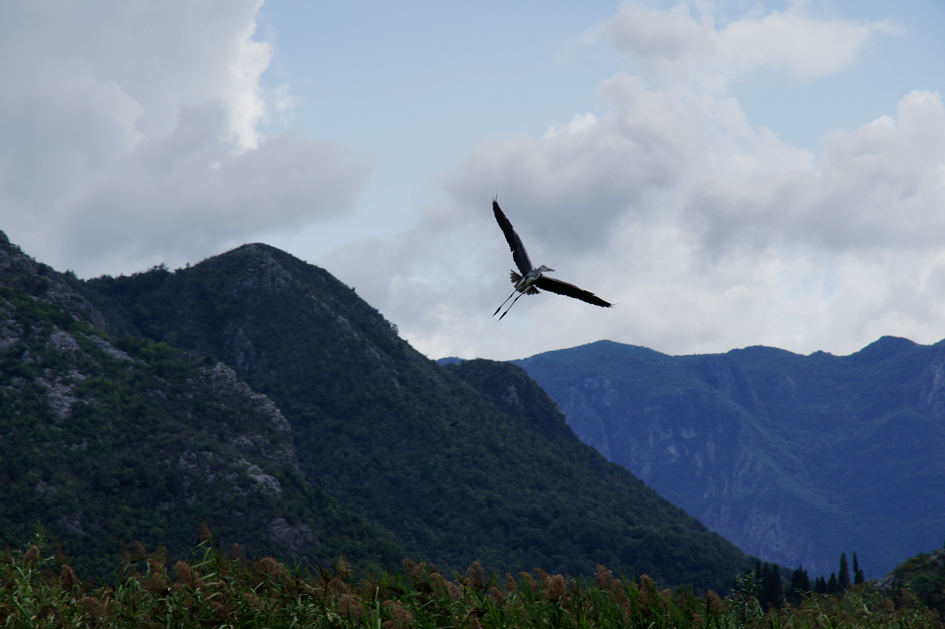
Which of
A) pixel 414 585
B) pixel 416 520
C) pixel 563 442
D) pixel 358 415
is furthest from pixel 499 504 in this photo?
pixel 414 585

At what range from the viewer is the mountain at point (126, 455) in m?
64.8

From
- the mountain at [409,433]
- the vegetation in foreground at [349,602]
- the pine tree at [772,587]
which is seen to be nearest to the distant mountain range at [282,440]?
the mountain at [409,433]

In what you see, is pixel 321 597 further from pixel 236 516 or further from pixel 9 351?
pixel 9 351

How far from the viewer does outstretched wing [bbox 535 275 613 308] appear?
6.09 meters

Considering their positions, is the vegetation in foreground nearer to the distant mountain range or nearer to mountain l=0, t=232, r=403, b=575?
mountain l=0, t=232, r=403, b=575

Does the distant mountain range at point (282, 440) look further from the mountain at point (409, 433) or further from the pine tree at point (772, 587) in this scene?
the pine tree at point (772, 587)

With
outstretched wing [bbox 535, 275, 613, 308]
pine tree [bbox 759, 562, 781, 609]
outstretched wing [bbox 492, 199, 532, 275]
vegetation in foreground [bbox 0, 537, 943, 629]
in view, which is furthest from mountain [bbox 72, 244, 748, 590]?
outstretched wing [bbox 492, 199, 532, 275]

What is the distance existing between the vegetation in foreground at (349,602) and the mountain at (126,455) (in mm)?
54013

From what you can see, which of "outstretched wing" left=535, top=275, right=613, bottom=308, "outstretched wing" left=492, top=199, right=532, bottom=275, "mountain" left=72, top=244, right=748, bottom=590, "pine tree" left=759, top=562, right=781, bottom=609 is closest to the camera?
"outstretched wing" left=492, top=199, right=532, bottom=275

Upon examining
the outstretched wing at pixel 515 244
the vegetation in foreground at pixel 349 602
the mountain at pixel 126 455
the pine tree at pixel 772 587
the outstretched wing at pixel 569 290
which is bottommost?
the pine tree at pixel 772 587

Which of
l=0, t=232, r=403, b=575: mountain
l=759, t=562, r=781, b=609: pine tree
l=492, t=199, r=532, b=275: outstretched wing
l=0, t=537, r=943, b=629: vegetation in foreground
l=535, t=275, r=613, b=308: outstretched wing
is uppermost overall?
l=0, t=232, r=403, b=575: mountain

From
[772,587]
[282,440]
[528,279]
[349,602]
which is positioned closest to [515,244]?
[528,279]

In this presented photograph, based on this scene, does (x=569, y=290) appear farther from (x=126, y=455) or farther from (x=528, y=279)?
(x=126, y=455)

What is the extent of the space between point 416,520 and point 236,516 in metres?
41.8
